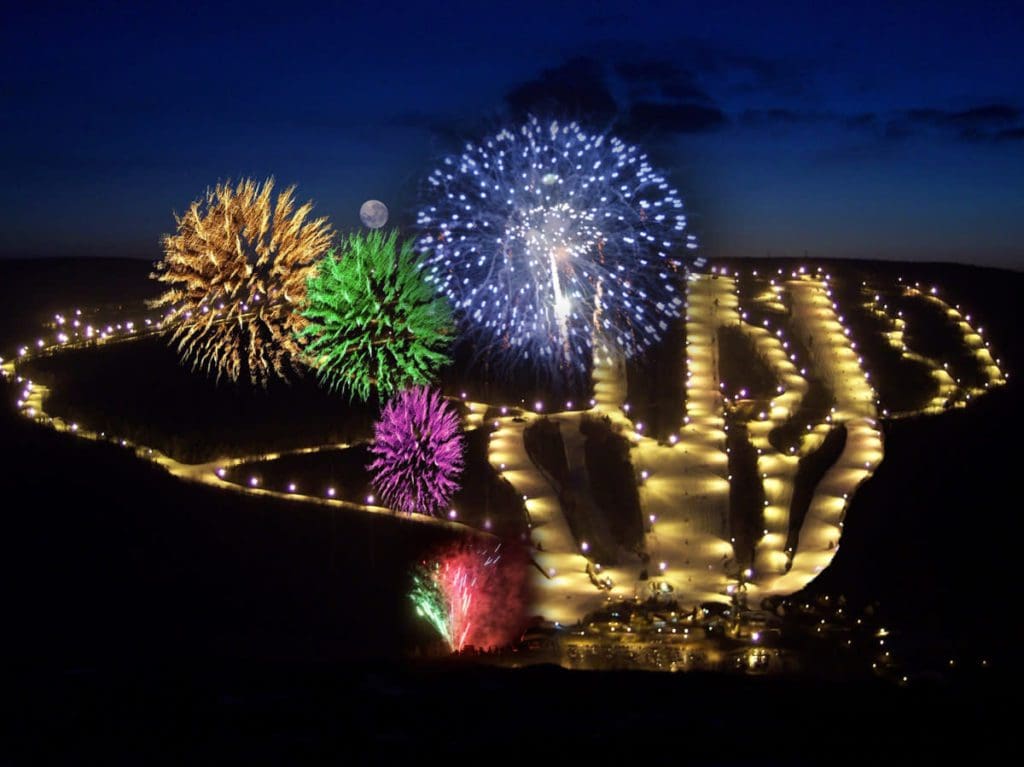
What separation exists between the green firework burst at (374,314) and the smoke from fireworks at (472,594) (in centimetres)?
675

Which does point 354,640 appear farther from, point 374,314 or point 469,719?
point 374,314

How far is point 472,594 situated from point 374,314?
951 cm

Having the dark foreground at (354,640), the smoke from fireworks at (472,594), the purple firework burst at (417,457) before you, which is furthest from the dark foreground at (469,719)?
the purple firework burst at (417,457)

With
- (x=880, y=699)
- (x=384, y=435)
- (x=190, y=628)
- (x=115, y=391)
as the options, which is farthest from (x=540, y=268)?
(x=880, y=699)

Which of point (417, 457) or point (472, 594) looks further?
point (417, 457)

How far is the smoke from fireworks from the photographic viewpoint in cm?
1639

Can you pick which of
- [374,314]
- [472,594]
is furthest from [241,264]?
[472,594]

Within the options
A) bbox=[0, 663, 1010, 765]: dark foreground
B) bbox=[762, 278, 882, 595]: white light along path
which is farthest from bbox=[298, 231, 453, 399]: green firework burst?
bbox=[0, 663, 1010, 765]: dark foreground

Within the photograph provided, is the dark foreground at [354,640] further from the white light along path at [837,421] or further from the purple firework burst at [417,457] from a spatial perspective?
the purple firework burst at [417,457]

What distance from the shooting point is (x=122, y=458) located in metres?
23.0

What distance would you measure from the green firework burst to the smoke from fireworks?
6.75 m

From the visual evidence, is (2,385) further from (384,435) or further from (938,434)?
(938,434)

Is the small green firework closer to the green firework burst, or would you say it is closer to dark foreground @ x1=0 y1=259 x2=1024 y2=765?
dark foreground @ x1=0 y1=259 x2=1024 y2=765

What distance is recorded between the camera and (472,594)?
1783 centimetres
